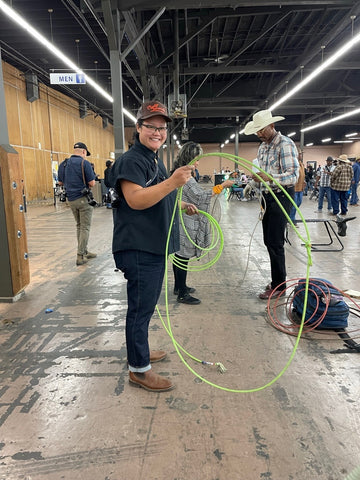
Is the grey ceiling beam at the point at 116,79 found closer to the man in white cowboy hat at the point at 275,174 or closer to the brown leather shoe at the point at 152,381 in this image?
the man in white cowboy hat at the point at 275,174

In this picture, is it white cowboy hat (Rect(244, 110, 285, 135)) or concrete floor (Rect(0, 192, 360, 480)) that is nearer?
concrete floor (Rect(0, 192, 360, 480))

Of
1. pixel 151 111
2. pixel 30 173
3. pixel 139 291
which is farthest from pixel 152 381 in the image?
pixel 30 173

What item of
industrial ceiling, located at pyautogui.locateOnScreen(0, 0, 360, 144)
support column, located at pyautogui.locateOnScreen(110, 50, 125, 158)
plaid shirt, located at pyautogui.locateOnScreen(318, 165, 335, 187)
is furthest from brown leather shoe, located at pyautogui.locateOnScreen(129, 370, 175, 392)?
plaid shirt, located at pyautogui.locateOnScreen(318, 165, 335, 187)

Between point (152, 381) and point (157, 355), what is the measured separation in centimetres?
32

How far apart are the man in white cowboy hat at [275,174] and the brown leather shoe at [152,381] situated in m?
1.54

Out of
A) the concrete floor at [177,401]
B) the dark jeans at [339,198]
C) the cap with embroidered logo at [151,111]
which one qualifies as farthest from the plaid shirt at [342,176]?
the cap with embroidered logo at [151,111]

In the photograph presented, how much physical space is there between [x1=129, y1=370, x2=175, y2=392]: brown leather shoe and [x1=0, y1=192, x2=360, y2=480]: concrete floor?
1.8 inches

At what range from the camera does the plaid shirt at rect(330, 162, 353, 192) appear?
8211mm

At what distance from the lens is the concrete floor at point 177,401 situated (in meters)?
1.44

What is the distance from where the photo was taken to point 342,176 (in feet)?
26.9

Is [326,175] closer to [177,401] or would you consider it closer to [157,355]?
[157,355]

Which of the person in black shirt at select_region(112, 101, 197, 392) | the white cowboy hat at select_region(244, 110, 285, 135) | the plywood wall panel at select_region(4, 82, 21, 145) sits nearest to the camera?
the person in black shirt at select_region(112, 101, 197, 392)

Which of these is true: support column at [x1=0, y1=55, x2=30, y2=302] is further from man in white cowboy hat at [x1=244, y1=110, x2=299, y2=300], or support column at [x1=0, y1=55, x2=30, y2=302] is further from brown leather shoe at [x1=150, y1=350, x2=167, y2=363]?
man in white cowboy hat at [x1=244, y1=110, x2=299, y2=300]

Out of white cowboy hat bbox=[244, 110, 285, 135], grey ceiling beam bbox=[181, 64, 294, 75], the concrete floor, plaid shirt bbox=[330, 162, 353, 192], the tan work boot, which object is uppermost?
grey ceiling beam bbox=[181, 64, 294, 75]
